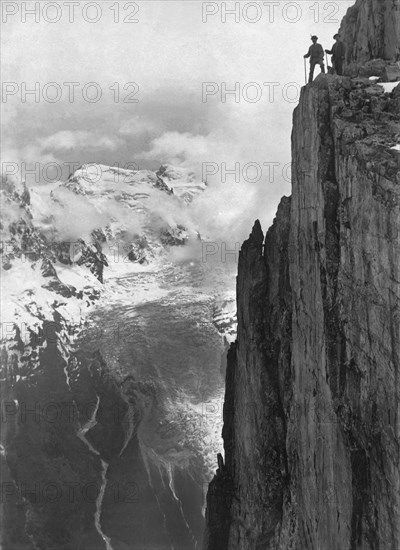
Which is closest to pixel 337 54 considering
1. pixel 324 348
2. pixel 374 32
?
pixel 374 32

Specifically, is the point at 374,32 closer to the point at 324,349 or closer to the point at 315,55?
the point at 315,55

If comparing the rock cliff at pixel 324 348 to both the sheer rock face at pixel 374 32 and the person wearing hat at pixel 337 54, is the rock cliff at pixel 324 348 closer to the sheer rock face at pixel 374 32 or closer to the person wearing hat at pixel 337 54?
the sheer rock face at pixel 374 32

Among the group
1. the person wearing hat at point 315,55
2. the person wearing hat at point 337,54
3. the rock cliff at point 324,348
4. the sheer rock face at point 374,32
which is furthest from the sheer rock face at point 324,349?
the person wearing hat at point 337,54

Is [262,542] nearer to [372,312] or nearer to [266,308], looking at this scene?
[266,308]

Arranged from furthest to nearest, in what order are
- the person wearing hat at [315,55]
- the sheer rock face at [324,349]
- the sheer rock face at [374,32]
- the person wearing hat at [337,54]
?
the person wearing hat at [337,54], the person wearing hat at [315,55], the sheer rock face at [374,32], the sheer rock face at [324,349]

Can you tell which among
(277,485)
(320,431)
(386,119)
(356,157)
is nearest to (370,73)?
(386,119)
